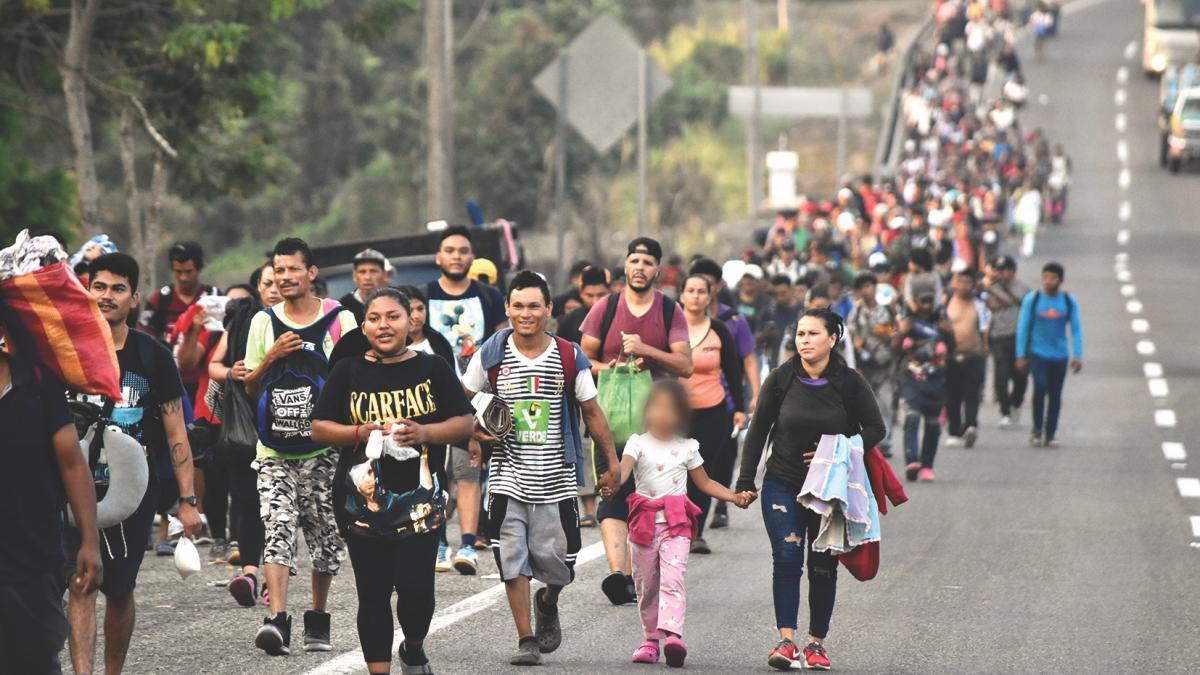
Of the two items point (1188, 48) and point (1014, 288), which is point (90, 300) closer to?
point (1014, 288)

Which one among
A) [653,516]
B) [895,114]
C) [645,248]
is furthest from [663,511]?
[895,114]

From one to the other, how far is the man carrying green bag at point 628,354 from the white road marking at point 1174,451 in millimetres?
8447

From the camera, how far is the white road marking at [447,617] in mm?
8484

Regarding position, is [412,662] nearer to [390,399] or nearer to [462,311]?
[390,399]

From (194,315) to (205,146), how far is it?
11421mm

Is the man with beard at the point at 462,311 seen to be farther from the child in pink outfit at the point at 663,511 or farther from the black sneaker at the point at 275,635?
the black sneaker at the point at 275,635

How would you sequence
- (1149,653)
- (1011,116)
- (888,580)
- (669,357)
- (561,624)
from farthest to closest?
1. (1011,116)
2. (888,580)
3. (669,357)
4. (561,624)
5. (1149,653)

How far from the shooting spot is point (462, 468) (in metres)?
11.8

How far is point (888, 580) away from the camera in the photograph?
1132 cm

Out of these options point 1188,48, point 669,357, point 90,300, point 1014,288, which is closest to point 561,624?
point 669,357

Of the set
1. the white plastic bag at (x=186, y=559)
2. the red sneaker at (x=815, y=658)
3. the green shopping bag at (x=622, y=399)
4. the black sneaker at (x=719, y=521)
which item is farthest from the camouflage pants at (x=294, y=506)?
the black sneaker at (x=719, y=521)

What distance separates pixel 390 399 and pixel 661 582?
173cm

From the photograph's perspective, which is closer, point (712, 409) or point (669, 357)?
point (669, 357)

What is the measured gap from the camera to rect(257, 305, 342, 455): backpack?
9.19m
